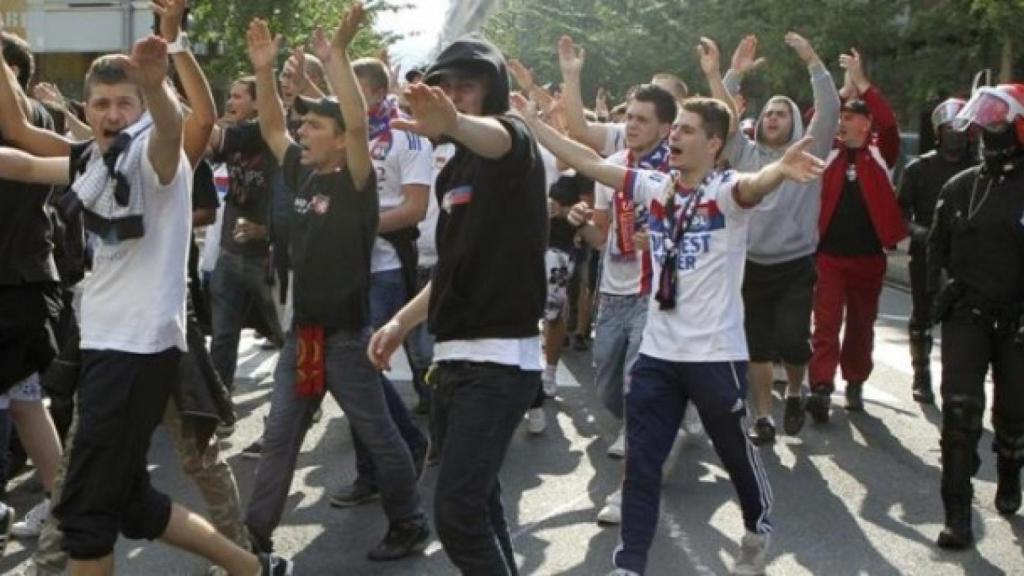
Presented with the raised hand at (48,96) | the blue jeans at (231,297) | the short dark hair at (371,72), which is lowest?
the blue jeans at (231,297)

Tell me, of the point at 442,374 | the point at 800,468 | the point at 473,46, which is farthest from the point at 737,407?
the point at 800,468

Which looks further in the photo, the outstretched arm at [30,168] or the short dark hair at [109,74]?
the outstretched arm at [30,168]

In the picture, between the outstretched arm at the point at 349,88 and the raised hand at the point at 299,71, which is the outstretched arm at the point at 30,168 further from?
the raised hand at the point at 299,71

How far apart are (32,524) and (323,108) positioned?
2.08 meters

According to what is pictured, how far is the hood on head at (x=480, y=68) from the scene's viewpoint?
13.9 feet

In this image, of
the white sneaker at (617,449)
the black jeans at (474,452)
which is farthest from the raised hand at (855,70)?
the black jeans at (474,452)

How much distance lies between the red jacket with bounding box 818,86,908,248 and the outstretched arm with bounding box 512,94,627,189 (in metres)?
3.20

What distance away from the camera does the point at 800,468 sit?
7.43m

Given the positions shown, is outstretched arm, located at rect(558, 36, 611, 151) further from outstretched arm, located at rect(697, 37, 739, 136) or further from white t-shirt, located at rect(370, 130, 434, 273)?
white t-shirt, located at rect(370, 130, 434, 273)

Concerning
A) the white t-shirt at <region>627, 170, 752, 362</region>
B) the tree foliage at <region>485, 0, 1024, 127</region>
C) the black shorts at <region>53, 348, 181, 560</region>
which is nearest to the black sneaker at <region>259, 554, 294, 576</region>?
the black shorts at <region>53, 348, 181, 560</region>

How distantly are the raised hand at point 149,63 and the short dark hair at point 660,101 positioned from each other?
2.85 metres

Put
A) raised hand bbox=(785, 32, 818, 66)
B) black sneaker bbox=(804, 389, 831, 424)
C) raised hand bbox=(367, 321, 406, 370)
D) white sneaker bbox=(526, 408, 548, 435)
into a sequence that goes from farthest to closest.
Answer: black sneaker bbox=(804, 389, 831, 424) → white sneaker bbox=(526, 408, 548, 435) → raised hand bbox=(785, 32, 818, 66) → raised hand bbox=(367, 321, 406, 370)

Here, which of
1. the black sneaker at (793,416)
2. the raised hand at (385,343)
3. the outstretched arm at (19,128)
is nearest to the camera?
the raised hand at (385,343)

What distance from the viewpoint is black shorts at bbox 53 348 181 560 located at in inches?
165
